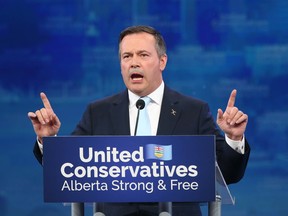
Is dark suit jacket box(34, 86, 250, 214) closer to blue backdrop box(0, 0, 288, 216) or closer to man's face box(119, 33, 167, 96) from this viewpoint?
man's face box(119, 33, 167, 96)

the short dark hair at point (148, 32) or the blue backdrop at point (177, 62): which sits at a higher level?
the blue backdrop at point (177, 62)

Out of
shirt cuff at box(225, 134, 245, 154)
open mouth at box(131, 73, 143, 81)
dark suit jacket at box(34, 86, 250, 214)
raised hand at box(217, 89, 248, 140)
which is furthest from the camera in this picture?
open mouth at box(131, 73, 143, 81)

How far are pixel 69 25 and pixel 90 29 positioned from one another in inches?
6.1

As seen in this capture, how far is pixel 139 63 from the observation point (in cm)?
315

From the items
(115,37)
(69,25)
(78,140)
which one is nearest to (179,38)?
(115,37)

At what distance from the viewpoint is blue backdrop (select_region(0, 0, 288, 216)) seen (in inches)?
192

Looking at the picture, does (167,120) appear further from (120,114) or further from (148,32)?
(148,32)

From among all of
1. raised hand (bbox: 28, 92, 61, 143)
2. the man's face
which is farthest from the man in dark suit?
raised hand (bbox: 28, 92, 61, 143)

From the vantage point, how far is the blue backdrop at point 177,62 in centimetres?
489

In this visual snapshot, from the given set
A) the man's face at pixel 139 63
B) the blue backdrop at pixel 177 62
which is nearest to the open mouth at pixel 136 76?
the man's face at pixel 139 63

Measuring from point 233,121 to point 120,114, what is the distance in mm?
634

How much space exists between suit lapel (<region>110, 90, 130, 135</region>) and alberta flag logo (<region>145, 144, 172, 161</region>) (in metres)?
0.74

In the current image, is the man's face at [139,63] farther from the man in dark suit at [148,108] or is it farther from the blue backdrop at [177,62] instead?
the blue backdrop at [177,62]

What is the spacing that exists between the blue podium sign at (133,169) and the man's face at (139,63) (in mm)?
858
